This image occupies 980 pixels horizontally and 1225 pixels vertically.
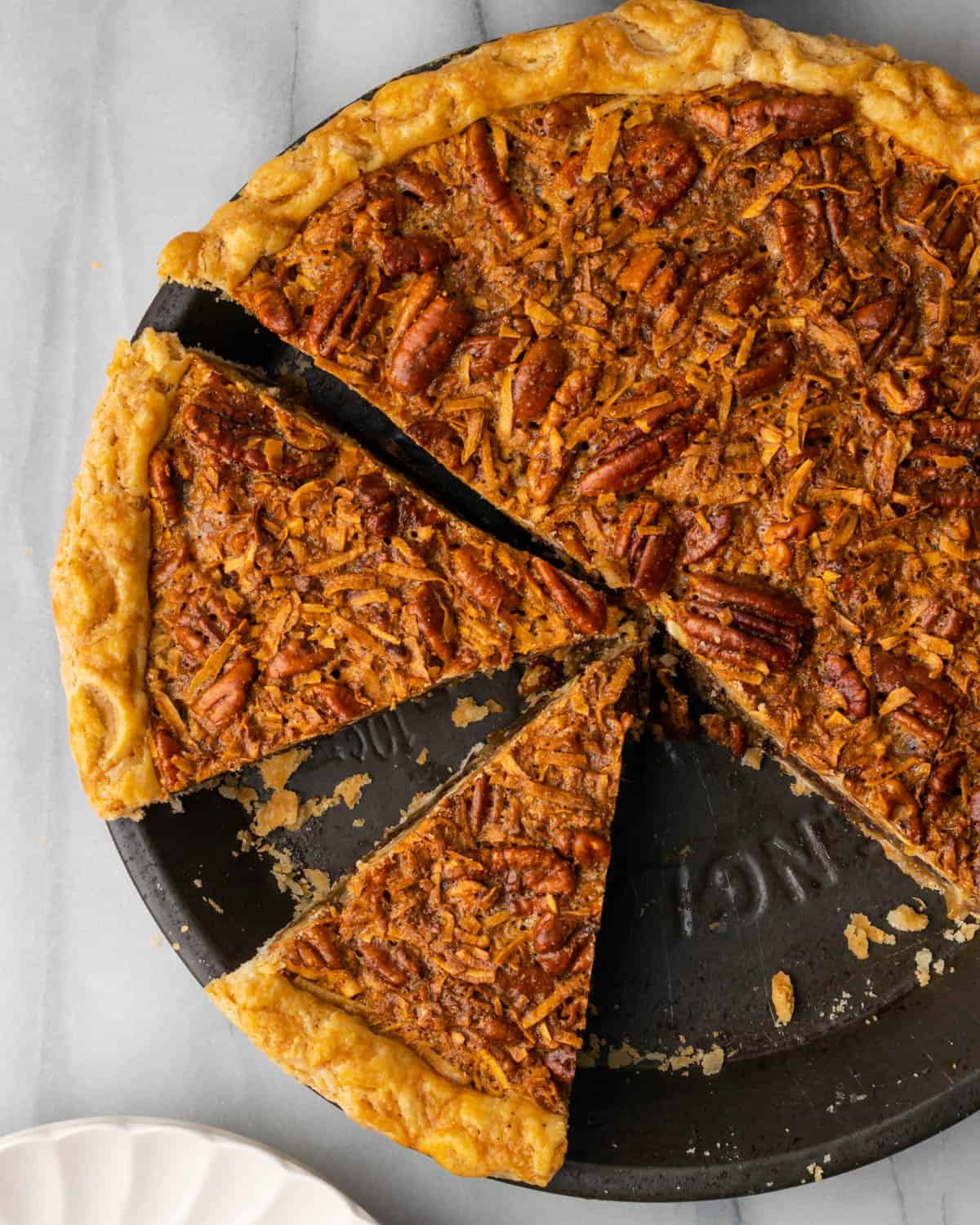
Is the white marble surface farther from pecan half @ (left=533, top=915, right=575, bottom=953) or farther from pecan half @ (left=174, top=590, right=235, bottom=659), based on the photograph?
pecan half @ (left=533, top=915, right=575, bottom=953)

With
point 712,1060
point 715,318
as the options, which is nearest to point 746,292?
point 715,318

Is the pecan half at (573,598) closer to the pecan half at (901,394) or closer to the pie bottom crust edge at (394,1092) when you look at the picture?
the pecan half at (901,394)

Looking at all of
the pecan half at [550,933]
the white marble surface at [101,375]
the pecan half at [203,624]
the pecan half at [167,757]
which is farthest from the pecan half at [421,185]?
the pecan half at [550,933]

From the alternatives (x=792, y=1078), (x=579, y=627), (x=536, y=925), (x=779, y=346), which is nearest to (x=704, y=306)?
(x=779, y=346)

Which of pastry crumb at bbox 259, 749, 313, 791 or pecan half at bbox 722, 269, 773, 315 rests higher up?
pecan half at bbox 722, 269, 773, 315

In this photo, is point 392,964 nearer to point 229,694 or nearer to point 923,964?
point 229,694

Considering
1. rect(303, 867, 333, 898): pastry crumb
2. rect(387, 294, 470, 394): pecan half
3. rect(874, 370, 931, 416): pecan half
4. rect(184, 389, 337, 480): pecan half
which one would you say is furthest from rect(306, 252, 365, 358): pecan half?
rect(303, 867, 333, 898): pastry crumb
